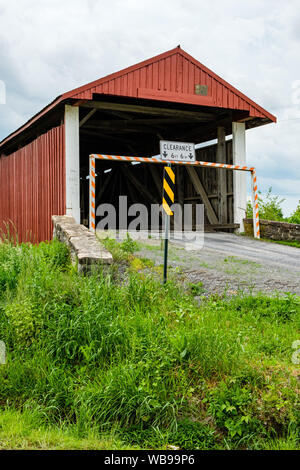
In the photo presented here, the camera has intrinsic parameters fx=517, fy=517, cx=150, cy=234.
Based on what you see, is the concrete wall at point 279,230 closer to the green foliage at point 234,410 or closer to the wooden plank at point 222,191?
the wooden plank at point 222,191

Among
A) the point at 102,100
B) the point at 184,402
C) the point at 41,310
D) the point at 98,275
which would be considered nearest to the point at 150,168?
the point at 102,100

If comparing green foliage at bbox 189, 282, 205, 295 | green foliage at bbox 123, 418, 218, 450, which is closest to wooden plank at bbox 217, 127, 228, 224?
green foliage at bbox 189, 282, 205, 295

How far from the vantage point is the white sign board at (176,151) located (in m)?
7.71

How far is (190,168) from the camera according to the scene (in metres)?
15.2

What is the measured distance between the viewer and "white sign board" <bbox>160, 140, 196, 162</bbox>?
7.71 meters

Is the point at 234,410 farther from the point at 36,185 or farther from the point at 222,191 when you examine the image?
the point at 36,185

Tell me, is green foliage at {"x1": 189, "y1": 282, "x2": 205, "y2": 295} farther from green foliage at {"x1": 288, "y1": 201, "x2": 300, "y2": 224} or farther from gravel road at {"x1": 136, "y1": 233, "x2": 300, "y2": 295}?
green foliage at {"x1": 288, "y1": 201, "x2": 300, "y2": 224}

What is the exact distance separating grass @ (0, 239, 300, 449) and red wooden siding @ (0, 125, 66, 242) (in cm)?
662

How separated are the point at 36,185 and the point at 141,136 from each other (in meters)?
5.82

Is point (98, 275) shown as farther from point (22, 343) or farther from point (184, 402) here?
point (184, 402)

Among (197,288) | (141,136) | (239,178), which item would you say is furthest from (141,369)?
(141,136)

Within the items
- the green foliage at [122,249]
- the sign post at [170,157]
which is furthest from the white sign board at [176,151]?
the green foliage at [122,249]
